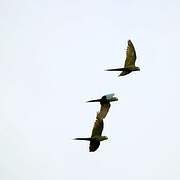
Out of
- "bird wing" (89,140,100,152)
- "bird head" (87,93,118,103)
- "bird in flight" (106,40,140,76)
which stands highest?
"bird in flight" (106,40,140,76)

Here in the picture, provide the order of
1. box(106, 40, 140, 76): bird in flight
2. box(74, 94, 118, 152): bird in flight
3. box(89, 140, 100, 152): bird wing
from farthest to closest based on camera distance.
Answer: box(106, 40, 140, 76): bird in flight < box(89, 140, 100, 152): bird wing < box(74, 94, 118, 152): bird in flight

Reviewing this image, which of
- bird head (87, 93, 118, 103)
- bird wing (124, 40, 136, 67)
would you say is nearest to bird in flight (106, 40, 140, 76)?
bird wing (124, 40, 136, 67)

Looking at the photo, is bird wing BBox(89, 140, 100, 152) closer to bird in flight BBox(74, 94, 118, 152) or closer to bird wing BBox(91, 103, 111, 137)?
bird in flight BBox(74, 94, 118, 152)

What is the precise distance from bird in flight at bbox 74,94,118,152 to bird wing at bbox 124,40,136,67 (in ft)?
14.4

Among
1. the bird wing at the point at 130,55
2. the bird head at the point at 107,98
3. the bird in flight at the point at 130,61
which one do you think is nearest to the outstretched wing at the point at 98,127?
the bird head at the point at 107,98

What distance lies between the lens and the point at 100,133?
2090 inches

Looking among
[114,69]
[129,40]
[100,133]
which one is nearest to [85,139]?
[100,133]

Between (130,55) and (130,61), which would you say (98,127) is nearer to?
(130,61)

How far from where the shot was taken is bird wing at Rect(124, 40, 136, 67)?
53375 millimetres

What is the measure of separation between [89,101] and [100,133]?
5136 millimetres

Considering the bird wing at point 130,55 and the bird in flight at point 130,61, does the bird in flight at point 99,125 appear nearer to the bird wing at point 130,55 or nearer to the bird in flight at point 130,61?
the bird in flight at point 130,61

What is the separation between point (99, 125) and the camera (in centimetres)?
5206

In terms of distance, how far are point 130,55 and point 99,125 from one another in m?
8.83

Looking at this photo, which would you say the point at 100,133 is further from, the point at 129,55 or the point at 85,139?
the point at 129,55
